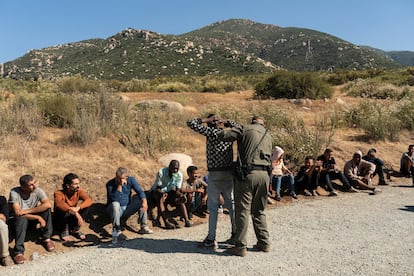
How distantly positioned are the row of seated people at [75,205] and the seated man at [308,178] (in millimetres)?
2681

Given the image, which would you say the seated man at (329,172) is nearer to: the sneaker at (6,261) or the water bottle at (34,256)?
the water bottle at (34,256)

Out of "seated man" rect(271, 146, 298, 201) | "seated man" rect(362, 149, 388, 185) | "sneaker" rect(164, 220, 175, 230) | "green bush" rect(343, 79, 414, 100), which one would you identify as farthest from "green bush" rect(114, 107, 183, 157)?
"green bush" rect(343, 79, 414, 100)

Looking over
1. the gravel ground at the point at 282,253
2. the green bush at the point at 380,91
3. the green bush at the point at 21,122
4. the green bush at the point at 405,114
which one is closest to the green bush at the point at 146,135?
the green bush at the point at 21,122

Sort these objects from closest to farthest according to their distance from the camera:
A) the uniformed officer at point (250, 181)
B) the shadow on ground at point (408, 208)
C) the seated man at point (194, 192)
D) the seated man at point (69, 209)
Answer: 1. the uniformed officer at point (250, 181)
2. the seated man at point (69, 209)
3. the seated man at point (194, 192)
4. the shadow on ground at point (408, 208)

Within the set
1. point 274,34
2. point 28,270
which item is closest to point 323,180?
point 28,270

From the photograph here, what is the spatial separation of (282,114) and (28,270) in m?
9.78

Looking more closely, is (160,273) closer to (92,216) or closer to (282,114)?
(92,216)

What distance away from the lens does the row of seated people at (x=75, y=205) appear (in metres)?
5.86

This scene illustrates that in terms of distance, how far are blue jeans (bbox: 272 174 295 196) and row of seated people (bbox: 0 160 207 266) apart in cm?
194

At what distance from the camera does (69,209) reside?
6.45 metres

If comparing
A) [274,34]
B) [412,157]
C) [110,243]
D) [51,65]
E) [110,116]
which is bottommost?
[110,243]

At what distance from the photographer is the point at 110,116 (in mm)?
11414

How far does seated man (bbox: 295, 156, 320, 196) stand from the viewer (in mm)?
9406

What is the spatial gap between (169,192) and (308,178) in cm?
351
